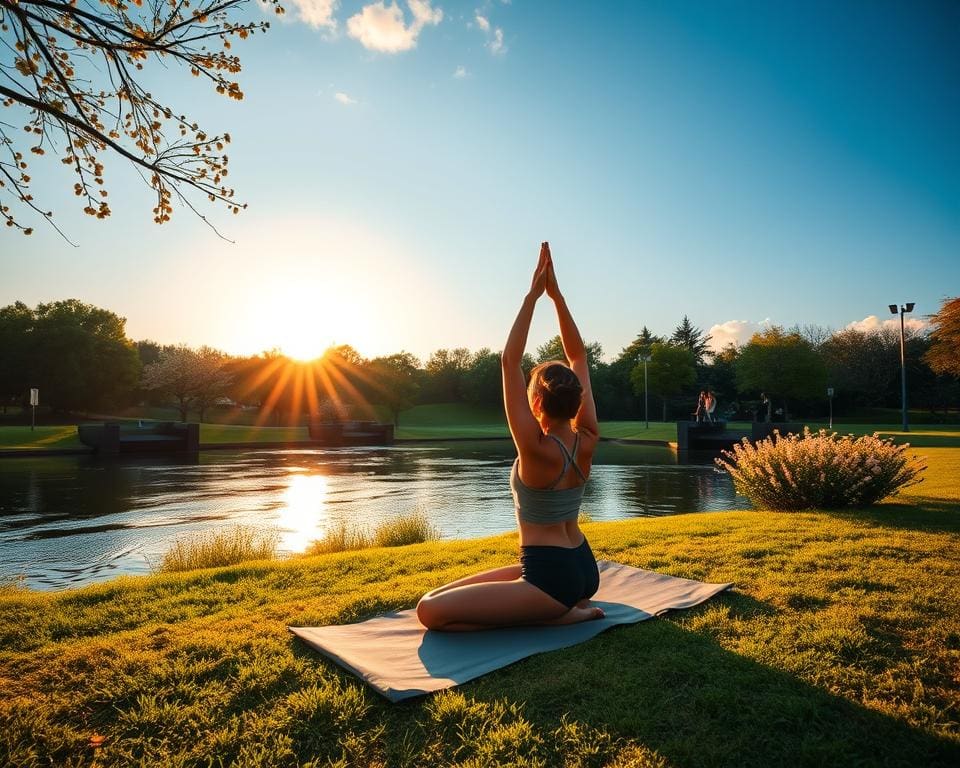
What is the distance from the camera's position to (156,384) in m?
43.7

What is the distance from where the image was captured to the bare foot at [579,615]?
3.66 meters

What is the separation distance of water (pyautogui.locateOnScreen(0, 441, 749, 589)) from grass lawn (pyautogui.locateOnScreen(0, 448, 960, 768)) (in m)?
3.28

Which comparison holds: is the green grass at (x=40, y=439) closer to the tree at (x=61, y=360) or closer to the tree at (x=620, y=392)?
the tree at (x=61, y=360)

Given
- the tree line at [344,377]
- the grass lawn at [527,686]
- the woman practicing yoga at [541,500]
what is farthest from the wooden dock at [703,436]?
the woman practicing yoga at [541,500]

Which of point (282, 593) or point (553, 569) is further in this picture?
point (282, 593)

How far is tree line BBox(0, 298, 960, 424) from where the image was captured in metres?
48.7

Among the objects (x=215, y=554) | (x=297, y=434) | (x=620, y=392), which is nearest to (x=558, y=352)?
(x=620, y=392)

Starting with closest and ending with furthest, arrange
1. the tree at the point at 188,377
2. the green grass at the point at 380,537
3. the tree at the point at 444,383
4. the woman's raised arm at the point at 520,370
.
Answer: the woman's raised arm at the point at 520,370 → the green grass at the point at 380,537 → the tree at the point at 188,377 → the tree at the point at 444,383

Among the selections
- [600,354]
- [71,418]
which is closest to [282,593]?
[71,418]

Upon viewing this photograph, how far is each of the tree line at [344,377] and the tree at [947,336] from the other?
20.6m

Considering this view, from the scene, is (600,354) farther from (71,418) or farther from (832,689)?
(832,689)

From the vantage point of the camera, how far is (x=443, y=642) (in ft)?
Answer: 11.3

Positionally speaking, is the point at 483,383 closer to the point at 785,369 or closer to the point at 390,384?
the point at 390,384

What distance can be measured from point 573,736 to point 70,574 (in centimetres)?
643
